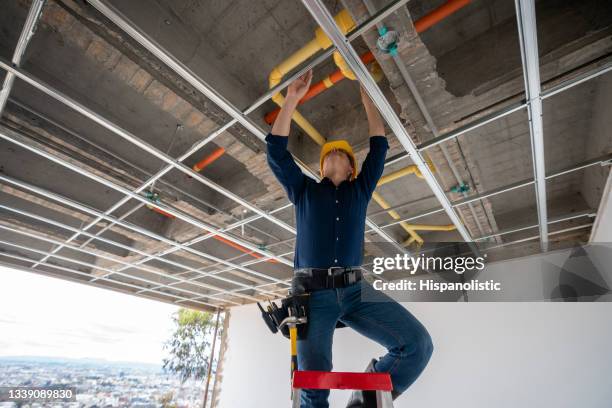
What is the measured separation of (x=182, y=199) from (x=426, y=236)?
3.40 metres

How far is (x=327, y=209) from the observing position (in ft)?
4.54

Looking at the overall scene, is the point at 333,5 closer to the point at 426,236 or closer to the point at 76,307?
the point at 426,236

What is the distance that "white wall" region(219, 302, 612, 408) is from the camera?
3.71 metres

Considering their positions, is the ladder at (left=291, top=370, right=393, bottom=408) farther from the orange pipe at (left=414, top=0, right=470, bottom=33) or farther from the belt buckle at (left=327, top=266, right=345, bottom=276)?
the orange pipe at (left=414, top=0, right=470, bottom=33)

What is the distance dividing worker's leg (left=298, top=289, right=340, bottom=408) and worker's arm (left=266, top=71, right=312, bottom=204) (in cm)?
51

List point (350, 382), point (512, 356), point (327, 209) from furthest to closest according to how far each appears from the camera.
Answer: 1. point (512, 356)
2. point (327, 209)
3. point (350, 382)

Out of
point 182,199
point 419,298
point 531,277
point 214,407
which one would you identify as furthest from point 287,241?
point 214,407

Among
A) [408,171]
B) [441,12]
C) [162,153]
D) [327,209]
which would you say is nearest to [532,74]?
[441,12]

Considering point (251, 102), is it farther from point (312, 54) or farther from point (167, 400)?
point (167, 400)

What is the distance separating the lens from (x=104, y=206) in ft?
12.8

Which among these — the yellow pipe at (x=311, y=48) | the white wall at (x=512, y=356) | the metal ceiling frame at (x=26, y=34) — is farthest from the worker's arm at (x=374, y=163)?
the white wall at (x=512, y=356)

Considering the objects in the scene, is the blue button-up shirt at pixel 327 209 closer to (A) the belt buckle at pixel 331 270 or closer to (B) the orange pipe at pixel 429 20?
(A) the belt buckle at pixel 331 270

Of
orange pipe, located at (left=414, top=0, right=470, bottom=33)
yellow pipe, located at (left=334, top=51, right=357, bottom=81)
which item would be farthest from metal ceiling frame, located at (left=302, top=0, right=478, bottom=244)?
orange pipe, located at (left=414, top=0, right=470, bottom=33)

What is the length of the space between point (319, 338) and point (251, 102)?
2189 millimetres
